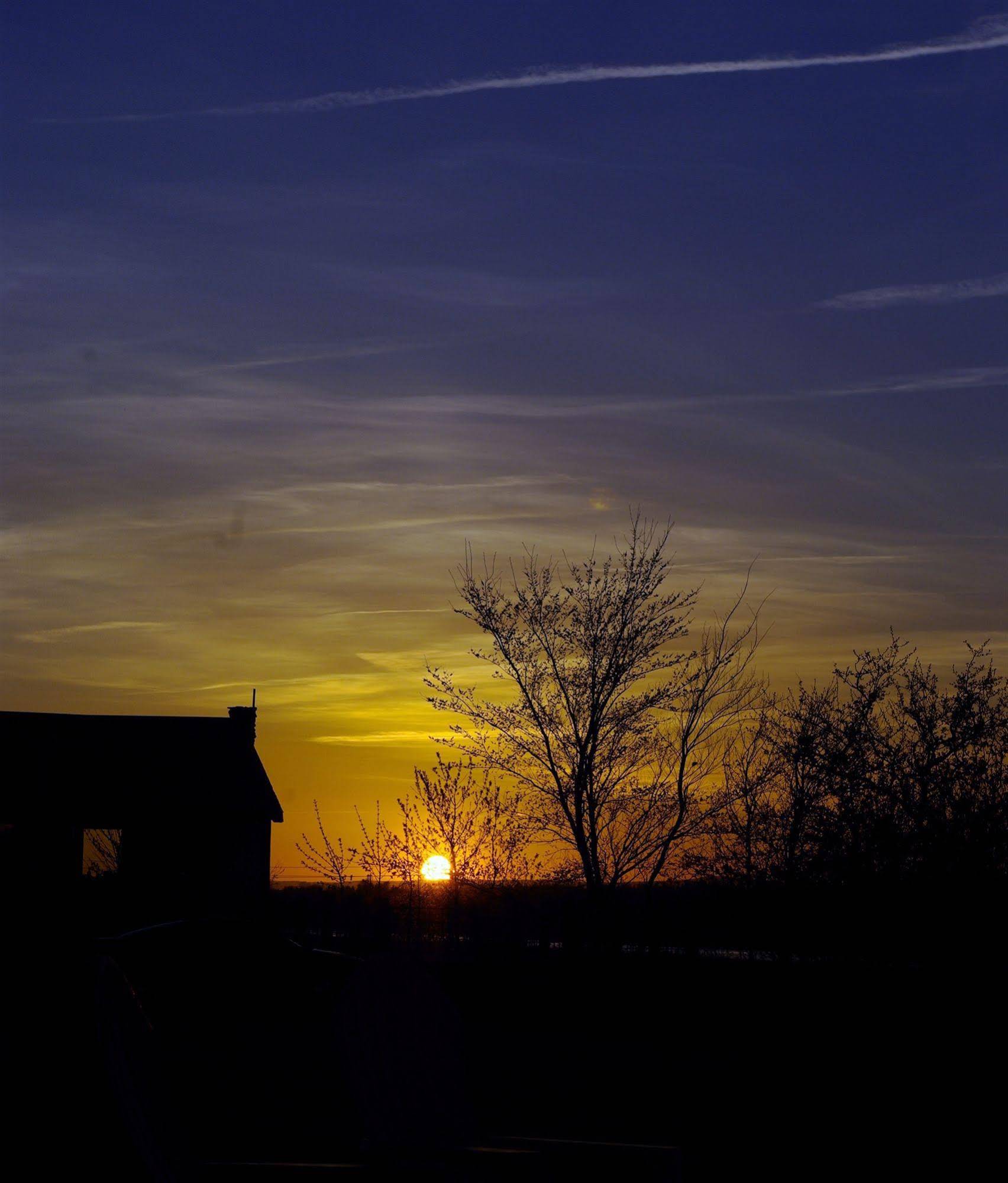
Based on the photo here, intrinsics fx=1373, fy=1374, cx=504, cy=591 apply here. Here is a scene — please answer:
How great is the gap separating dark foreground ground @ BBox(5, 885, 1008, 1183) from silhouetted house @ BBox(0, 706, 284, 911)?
15353 millimetres

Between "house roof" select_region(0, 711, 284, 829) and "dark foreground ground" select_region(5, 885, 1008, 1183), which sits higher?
"house roof" select_region(0, 711, 284, 829)

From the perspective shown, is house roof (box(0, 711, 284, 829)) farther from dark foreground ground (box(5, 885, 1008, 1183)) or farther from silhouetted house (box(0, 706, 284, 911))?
dark foreground ground (box(5, 885, 1008, 1183))

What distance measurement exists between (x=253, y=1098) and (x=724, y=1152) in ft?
13.3

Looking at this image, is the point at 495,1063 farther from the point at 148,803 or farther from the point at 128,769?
the point at 128,769

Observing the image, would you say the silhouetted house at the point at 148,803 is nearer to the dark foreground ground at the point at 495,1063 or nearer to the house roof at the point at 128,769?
the house roof at the point at 128,769

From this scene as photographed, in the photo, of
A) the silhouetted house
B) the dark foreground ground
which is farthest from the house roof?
the dark foreground ground

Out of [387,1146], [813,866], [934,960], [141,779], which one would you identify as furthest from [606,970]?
[141,779]

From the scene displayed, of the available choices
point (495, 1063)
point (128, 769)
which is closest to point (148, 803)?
point (128, 769)

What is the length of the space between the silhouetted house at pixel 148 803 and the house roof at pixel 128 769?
0.03 metres

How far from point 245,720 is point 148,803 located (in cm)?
406

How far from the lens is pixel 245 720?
38.7 meters

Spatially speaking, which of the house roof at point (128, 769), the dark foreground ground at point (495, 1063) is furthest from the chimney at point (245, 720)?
the dark foreground ground at point (495, 1063)

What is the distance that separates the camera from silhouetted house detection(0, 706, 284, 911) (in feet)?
116

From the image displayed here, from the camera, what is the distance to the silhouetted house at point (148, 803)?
3547cm
